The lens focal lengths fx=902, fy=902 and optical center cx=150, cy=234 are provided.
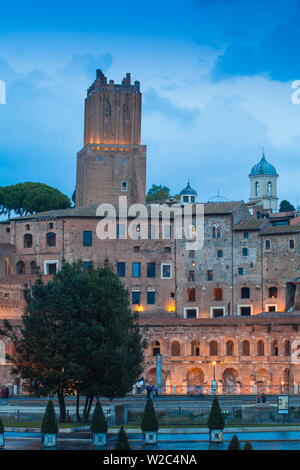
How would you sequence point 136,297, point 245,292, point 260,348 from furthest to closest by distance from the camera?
point 136,297 < point 245,292 < point 260,348

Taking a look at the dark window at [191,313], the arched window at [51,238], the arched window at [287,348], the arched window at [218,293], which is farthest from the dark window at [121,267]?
the arched window at [287,348]

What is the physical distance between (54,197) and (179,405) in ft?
151

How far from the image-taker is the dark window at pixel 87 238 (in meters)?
70.9

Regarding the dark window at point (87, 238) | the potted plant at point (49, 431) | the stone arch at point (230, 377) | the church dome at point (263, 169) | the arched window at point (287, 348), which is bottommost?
the potted plant at point (49, 431)

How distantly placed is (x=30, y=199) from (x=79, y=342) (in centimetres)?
4754

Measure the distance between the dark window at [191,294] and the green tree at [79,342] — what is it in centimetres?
2562

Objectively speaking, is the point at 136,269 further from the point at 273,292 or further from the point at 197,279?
the point at 273,292

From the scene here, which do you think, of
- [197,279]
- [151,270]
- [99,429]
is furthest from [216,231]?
[99,429]

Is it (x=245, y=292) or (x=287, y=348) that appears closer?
(x=287, y=348)

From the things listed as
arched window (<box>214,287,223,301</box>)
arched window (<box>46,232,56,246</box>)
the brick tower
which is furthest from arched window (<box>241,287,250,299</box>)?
arched window (<box>46,232,56,246</box>)

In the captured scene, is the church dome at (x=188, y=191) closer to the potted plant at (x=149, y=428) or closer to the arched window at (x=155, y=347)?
the arched window at (x=155, y=347)

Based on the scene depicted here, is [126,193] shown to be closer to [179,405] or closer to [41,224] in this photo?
[41,224]

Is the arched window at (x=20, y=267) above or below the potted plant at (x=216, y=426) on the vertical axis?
above

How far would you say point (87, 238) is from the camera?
71.0 metres
